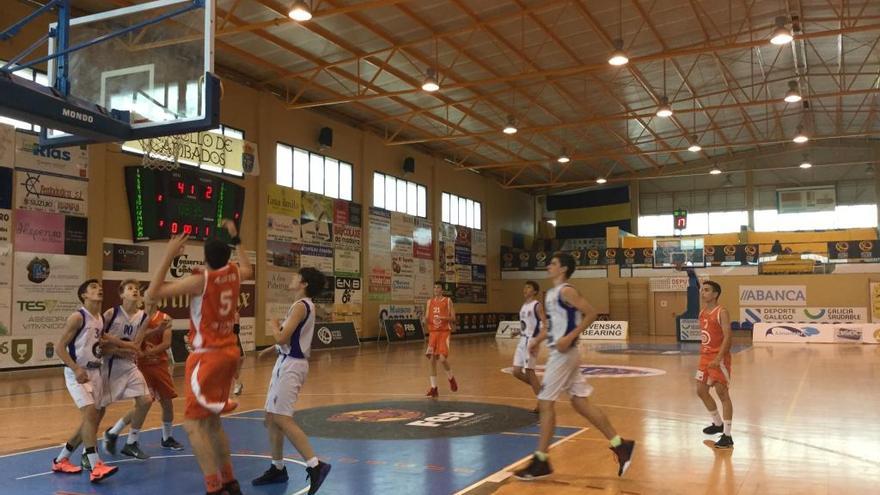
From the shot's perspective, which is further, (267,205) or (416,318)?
(416,318)

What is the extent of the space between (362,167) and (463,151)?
701 centimetres

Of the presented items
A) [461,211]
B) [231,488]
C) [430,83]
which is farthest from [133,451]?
[461,211]

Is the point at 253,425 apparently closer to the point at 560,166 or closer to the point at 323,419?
the point at 323,419

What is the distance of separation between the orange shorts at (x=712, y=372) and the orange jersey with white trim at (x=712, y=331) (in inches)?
3.4

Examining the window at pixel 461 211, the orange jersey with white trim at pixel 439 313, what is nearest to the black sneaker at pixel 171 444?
the orange jersey with white trim at pixel 439 313

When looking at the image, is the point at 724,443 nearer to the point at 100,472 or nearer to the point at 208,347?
the point at 208,347

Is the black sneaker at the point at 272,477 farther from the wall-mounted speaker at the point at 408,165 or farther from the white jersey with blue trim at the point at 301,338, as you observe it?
the wall-mounted speaker at the point at 408,165

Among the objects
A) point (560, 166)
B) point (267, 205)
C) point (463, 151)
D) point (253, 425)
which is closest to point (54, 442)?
point (253, 425)

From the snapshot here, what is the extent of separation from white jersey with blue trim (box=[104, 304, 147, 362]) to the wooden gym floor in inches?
68.2

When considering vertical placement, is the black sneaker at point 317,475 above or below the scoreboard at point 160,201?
below

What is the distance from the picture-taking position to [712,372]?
8.04m

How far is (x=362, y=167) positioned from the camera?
28609mm

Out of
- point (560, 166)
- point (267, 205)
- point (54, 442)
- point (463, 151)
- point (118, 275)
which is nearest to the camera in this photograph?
point (54, 442)

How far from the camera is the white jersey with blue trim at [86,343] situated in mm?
6570
